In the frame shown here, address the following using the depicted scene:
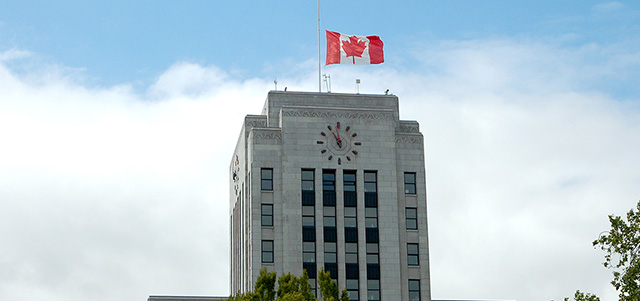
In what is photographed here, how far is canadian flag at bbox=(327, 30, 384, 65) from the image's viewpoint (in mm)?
96500

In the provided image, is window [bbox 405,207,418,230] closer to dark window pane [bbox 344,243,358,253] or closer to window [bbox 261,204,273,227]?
dark window pane [bbox 344,243,358,253]

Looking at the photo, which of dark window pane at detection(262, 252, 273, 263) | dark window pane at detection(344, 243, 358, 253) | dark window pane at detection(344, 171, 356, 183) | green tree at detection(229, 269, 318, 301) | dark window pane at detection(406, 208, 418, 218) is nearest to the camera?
green tree at detection(229, 269, 318, 301)

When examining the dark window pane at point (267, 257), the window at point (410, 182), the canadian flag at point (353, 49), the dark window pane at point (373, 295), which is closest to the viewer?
the dark window pane at point (267, 257)

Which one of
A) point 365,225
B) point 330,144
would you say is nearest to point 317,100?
point 330,144

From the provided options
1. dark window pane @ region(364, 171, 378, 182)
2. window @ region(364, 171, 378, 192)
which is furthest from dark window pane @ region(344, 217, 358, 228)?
dark window pane @ region(364, 171, 378, 182)

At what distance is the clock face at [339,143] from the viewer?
97562 millimetres

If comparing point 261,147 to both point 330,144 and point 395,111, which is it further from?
point 395,111

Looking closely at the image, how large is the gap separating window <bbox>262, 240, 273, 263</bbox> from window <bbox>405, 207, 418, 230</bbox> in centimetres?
1188

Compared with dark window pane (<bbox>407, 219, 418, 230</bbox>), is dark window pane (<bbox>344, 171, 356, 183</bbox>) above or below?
above

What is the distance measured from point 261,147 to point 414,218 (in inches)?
560

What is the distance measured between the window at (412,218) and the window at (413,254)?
1.53m

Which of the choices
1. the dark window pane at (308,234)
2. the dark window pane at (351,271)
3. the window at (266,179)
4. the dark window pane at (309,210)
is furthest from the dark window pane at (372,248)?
the window at (266,179)

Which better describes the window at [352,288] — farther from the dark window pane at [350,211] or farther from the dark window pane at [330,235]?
the dark window pane at [350,211]

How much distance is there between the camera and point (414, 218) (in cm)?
9850
